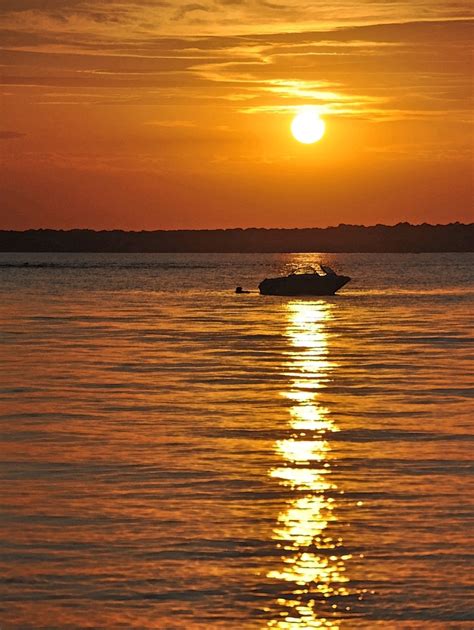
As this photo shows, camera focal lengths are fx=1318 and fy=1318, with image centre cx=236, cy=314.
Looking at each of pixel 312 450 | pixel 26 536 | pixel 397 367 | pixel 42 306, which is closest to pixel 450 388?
pixel 397 367

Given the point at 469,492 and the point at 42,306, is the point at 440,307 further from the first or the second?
the point at 469,492

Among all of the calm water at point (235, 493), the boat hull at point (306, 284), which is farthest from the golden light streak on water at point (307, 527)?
the boat hull at point (306, 284)

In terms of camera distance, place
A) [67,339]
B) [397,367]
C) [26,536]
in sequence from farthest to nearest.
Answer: [67,339], [397,367], [26,536]


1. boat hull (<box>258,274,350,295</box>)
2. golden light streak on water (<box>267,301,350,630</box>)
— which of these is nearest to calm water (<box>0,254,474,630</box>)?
golden light streak on water (<box>267,301,350,630</box>)

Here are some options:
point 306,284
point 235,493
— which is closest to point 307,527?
point 235,493

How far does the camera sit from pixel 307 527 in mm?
16188

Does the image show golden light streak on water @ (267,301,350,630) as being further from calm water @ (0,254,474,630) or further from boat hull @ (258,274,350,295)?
boat hull @ (258,274,350,295)

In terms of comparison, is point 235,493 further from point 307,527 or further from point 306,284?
point 306,284

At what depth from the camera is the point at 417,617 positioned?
12.5 meters

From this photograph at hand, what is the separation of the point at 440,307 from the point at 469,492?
237ft

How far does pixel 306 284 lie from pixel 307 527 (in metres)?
91.6

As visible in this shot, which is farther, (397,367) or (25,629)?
(397,367)

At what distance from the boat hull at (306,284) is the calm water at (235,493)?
6437 cm

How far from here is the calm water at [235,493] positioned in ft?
42.8
